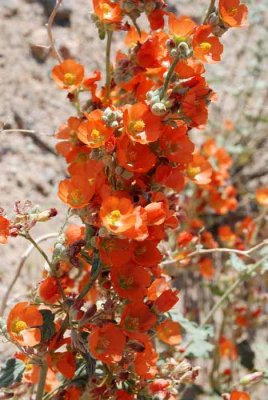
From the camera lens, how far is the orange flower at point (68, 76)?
5.17 ft

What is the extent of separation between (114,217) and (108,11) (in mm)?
604

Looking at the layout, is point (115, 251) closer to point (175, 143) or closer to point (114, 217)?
point (114, 217)

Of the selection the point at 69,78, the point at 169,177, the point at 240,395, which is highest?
the point at 69,78

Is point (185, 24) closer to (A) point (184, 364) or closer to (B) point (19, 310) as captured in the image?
(B) point (19, 310)

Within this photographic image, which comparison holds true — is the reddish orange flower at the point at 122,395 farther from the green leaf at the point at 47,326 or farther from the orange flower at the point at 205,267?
the orange flower at the point at 205,267

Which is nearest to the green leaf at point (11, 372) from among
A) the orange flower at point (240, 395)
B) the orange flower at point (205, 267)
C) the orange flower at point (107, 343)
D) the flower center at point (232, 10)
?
the orange flower at point (107, 343)

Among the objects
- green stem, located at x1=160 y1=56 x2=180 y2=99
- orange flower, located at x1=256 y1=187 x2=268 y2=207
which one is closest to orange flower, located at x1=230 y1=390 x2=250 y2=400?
green stem, located at x1=160 y1=56 x2=180 y2=99

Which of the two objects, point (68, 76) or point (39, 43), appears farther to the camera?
point (39, 43)

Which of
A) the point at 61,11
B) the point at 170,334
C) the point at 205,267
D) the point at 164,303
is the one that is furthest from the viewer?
the point at 61,11

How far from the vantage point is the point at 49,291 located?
1295 mm

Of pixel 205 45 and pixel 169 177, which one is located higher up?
pixel 205 45

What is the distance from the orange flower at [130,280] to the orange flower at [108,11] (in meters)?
0.61

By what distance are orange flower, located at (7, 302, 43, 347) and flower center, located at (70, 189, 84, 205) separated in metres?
0.25

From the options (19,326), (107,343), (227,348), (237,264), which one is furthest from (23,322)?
(227,348)
